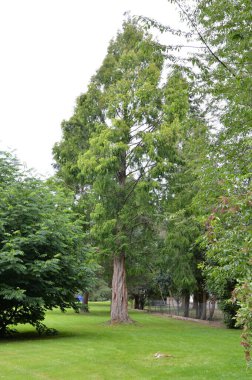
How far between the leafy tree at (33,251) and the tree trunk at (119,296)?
213 inches

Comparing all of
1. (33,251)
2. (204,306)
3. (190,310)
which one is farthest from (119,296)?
(190,310)

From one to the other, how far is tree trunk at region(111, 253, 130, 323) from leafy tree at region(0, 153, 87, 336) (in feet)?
17.7

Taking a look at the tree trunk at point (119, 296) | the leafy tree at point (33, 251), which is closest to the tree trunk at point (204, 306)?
the tree trunk at point (119, 296)

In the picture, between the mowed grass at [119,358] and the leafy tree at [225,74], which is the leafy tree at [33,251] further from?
the leafy tree at [225,74]

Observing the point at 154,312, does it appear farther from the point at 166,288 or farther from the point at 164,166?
the point at 164,166

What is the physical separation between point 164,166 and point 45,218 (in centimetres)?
743

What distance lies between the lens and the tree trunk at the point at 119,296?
23.5 m

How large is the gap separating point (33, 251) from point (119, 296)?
27.6ft

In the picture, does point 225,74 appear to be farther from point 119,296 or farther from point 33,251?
point 119,296

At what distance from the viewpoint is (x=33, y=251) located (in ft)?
54.0

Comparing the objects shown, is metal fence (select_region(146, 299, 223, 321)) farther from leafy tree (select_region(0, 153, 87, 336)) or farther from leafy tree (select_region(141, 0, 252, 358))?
leafy tree (select_region(141, 0, 252, 358))

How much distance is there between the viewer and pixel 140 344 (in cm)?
1523

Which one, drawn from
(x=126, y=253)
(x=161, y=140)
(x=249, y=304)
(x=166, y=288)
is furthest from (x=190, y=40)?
(x=166, y=288)

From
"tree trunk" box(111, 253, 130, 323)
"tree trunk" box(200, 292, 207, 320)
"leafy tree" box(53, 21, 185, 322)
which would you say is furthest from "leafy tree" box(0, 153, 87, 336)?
"tree trunk" box(200, 292, 207, 320)
